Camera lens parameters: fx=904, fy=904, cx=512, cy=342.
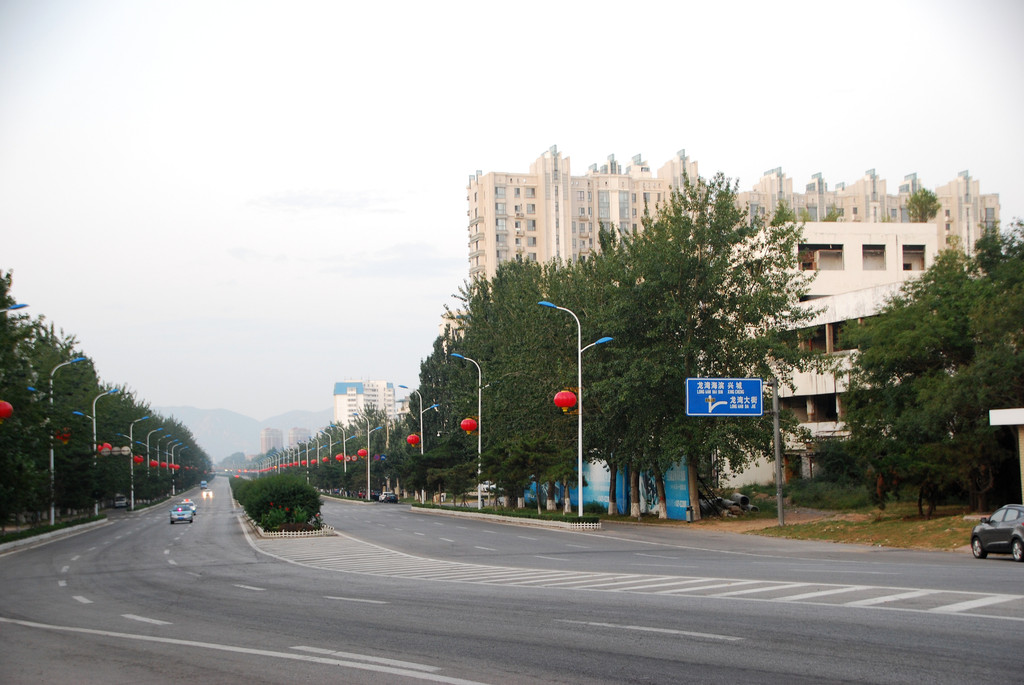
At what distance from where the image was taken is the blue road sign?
1602 inches

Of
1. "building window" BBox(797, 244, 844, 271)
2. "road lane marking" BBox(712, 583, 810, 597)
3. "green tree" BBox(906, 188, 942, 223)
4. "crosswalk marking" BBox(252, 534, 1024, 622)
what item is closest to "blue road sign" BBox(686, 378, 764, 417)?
→ "crosswalk marking" BBox(252, 534, 1024, 622)

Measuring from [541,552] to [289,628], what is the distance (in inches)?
693

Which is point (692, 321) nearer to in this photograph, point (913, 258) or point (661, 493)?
point (661, 493)

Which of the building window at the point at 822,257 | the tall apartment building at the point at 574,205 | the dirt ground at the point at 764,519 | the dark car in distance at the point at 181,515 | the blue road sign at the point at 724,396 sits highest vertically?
the tall apartment building at the point at 574,205

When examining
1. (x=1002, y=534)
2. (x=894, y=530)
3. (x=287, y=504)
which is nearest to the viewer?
(x=1002, y=534)

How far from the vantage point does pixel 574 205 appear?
141250 millimetres

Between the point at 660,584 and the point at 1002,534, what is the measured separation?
37.1 ft

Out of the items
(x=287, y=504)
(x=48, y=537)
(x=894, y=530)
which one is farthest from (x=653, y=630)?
(x=48, y=537)

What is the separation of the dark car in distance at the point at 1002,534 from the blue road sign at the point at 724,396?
51.7 feet

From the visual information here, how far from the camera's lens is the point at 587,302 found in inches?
2078

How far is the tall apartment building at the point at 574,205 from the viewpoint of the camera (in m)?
138

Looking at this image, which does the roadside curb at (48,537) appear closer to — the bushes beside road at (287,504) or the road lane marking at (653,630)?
the bushes beside road at (287,504)

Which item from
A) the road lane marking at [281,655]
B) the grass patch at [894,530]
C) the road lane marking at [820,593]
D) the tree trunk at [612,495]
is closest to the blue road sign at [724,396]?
the grass patch at [894,530]

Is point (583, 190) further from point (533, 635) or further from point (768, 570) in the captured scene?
point (533, 635)
